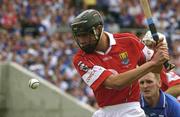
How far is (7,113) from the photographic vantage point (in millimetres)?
14562

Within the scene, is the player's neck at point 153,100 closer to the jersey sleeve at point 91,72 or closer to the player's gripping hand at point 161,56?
the jersey sleeve at point 91,72

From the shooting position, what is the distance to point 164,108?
22.3ft

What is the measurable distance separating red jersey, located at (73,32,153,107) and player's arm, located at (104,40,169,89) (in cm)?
18

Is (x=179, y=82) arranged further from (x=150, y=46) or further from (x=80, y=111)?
(x=80, y=111)

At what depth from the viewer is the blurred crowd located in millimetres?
15250

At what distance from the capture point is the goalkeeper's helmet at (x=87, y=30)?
607 cm

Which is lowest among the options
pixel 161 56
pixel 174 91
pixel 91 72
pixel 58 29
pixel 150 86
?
pixel 58 29

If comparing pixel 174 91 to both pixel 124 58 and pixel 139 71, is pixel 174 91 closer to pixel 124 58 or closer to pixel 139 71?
pixel 124 58

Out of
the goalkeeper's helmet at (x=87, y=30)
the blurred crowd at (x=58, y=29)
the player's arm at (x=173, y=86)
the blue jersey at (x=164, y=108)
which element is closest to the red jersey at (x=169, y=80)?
the player's arm at (x=173, y=86)

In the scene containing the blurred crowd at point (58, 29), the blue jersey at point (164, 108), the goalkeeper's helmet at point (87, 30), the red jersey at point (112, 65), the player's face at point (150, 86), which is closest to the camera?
the goalkeeper's helmet at point (87, 30)

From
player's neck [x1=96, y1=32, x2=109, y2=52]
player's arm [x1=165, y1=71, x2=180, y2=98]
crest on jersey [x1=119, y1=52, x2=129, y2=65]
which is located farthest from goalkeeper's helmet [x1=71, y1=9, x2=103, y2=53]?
player's arm [x1=165, y1=71, x2=180, y2=98]

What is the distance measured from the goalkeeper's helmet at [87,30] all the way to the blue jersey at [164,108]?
3.63 ft

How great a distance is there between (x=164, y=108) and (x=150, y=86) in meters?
0.29

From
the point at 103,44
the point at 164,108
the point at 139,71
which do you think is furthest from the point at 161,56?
the point at 164,108
